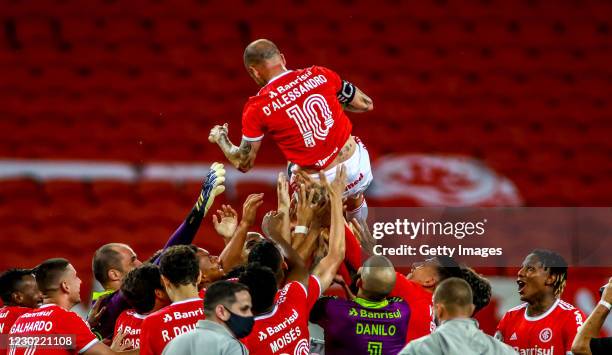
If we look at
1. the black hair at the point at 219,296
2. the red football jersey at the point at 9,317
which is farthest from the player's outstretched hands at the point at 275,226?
the red football jersey at the point at 9,317

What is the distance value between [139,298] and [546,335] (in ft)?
6.43

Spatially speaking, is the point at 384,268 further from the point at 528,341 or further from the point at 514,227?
the point at 514,227

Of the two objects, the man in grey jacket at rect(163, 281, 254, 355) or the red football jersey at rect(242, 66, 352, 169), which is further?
the red football jersey at rect(242, 66, 352, 169)

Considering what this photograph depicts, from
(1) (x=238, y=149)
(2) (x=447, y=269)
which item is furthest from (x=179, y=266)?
(2) (x=447, y=269)

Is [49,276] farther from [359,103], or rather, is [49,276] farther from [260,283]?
[359,103]

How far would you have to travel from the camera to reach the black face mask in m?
3.93

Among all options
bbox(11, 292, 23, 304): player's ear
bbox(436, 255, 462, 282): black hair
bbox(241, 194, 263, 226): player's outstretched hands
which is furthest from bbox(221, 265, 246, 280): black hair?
bbox(11, 292, 23, 304): player's ear

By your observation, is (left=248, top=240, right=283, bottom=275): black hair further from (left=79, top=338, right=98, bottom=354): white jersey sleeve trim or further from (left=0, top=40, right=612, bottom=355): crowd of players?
(left=79, top=338, right=98, bottom=354): white jersey sleeve trim

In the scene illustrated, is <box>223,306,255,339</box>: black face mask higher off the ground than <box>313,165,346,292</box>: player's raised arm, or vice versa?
<box>313,165,346,292</box>: player's raised arm

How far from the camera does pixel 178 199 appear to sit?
903cm

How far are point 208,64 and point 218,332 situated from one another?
19.6 feet

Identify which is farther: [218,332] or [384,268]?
[384,268]

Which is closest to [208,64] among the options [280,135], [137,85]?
[137,85]

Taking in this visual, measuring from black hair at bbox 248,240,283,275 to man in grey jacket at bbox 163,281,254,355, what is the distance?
2.05 feet
